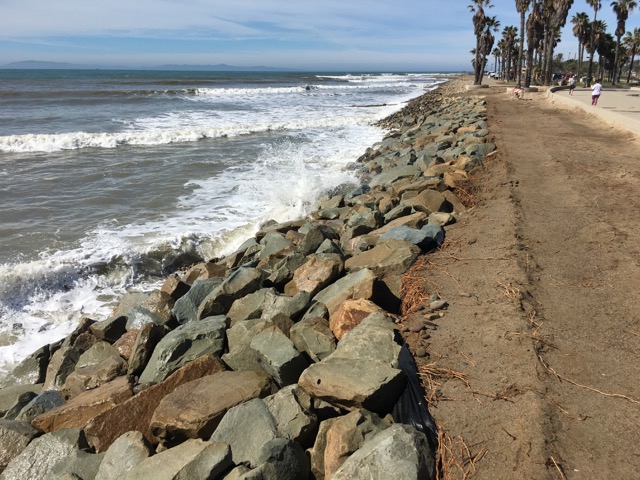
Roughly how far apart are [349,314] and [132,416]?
77.1 inches

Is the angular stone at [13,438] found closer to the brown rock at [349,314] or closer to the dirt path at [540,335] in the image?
the brown rock at [349,314]

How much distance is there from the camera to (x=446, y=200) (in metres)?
7.06

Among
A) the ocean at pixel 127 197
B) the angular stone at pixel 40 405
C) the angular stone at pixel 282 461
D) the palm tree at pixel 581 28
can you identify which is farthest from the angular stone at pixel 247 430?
the palm tree at pixel 581 28

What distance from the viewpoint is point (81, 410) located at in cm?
383

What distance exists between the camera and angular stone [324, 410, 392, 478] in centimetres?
272

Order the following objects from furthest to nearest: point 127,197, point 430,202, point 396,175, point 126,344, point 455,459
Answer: point 127,197
point 396,175
point 430,202
point 126,344
point 455,459

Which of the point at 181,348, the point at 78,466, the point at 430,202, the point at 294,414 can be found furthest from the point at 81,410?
the point at 430,202

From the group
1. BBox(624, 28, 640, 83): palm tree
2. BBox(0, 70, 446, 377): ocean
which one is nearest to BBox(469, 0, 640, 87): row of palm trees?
BBox(624, 28, 640, 83): palm tree

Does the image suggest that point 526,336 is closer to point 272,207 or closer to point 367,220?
point 367,220

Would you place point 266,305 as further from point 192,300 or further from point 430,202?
point 430,202

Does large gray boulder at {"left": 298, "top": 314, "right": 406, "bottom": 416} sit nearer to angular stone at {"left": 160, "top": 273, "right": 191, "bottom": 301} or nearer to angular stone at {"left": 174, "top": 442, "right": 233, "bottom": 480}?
angular stone at {"left": 174, "top": 442, "right": 233, "bottom": 480}

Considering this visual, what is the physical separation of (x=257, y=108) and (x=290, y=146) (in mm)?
17987

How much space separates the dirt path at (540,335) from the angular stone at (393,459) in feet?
0.66

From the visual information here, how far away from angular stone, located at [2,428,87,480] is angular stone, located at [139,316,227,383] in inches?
30.1
